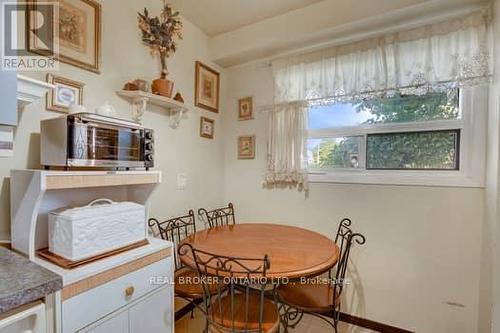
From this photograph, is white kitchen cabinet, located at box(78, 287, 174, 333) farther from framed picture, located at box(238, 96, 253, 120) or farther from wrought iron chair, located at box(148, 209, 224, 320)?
framed picture, located at box(238, 96, 253, 120)

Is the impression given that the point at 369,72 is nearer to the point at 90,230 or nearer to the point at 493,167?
the point at 493,167

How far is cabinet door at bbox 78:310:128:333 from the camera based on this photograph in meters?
1.07

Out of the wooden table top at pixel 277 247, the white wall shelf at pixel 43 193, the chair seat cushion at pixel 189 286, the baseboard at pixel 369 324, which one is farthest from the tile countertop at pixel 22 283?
the baseboard at pixel 369 324

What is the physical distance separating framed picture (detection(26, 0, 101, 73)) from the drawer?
1222 mm

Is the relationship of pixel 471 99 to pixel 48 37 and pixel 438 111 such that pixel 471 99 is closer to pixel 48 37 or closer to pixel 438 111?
pixel 438 111

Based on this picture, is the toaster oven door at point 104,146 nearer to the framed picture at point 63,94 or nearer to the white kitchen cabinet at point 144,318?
the framed picture at point 63,94

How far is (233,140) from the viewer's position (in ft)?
8.84

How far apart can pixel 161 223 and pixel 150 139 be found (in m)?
0.80

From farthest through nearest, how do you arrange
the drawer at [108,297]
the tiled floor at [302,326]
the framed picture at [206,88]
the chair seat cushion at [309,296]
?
1. the framed picture at [206,88]
2. the tiled floor at [302,326]
3. the chair seat cushion at [309,296]
4. the drawer at [108,297]

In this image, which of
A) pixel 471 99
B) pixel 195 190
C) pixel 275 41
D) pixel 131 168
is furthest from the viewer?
pixel 195 190

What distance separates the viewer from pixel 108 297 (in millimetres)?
1125

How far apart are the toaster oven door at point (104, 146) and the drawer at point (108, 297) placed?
1.84 ft

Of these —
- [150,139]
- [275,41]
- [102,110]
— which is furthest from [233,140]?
[102,110]

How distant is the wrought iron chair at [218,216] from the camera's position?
2452 millimetres
